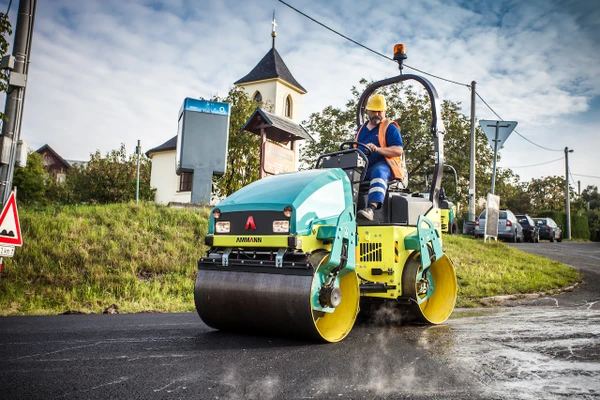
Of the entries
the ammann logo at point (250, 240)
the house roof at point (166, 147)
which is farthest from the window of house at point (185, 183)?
the ammann logo at point (250, 240)

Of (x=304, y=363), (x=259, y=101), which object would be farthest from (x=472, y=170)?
(x=259, y=101)

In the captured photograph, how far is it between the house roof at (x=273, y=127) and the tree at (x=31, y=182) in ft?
88.4

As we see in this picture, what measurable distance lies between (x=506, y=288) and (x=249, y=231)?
706cm

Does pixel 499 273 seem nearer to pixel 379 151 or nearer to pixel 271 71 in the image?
pixel 379 151

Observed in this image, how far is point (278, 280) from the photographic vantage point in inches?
167

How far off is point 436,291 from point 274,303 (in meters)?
2.64

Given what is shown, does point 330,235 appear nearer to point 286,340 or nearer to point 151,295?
point 286,340

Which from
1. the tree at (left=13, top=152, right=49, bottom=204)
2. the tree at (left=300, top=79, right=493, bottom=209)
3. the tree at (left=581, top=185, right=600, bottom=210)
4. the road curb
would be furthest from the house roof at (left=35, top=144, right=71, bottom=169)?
the tree at (left=581, top=185, right=600, bottom=210)

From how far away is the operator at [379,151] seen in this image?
219 inches

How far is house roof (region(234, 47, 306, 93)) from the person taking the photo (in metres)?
39.8

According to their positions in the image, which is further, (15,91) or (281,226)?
(15,91)

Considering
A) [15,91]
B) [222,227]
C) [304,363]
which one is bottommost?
[304,363]

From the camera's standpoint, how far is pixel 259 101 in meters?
38.2

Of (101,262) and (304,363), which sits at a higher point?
(101,262)
